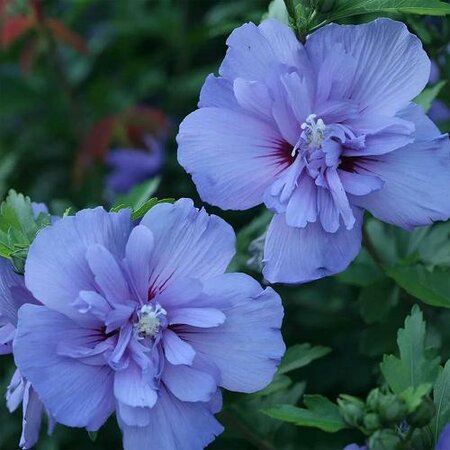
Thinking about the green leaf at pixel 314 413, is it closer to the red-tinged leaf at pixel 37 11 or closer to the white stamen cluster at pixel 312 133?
the white stamen cluster at pixel 312 133

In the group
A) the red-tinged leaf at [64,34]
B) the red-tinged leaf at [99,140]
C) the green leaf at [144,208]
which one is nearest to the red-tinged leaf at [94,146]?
the red-tinged leaf at [99,140]

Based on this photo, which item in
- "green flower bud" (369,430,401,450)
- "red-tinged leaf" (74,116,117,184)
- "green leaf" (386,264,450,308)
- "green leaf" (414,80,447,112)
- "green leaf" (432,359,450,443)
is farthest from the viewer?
"red-tinged leaf" (74,116,117,184)

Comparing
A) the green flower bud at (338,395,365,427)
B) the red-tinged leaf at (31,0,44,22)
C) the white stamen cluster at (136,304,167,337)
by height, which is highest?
the white stamen cluster at (136,304,167,337)

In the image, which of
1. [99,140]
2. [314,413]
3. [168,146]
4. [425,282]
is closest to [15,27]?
[99,140]

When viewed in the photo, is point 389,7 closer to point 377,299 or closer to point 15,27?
point 377,299

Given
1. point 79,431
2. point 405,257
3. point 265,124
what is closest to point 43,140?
point 79,431

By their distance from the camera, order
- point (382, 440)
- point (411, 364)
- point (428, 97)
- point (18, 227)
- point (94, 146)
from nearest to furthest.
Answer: point (382, 440), point (411, 364), point (18, 227), point (428, 97), point (94, 146)

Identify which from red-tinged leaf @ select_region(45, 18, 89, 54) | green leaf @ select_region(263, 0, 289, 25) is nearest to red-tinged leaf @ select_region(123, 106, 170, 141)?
red-tinged leaf @ select_region(45, 18, 89, 54)

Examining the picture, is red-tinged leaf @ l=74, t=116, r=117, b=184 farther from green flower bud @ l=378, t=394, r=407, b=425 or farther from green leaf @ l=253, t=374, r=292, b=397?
green flower bud @ l=378, t=394, r=407, b=425
